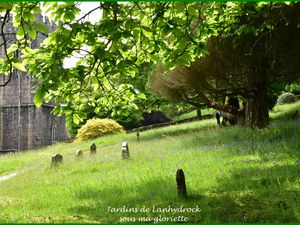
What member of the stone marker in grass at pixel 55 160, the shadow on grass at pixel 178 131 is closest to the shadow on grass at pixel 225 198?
the stone marker in grass at pixel 55 160

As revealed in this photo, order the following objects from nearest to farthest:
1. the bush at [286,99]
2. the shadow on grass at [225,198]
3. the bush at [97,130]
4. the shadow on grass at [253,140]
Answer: the shadow on grass at [225,198] → the shadow on grass at [253,140] → the bush at [97,130] → the bush at [286,99]

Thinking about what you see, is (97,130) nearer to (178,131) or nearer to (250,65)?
(178,131)

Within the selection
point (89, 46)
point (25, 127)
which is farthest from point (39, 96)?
point (25, 127)

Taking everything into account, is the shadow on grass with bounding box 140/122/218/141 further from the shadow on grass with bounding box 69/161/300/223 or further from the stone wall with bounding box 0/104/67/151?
the stone wall with bounding box 0/104/67/151

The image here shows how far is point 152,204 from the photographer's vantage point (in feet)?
27.1

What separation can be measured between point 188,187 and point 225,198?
1.43 meters

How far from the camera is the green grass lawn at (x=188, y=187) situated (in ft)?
24.1

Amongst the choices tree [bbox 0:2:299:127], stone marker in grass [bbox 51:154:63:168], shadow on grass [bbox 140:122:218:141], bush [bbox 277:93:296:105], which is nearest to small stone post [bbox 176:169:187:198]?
tree [bbox 0:2:299:127]

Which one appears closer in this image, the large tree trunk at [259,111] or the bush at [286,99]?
the large tree trunk at [259,111]

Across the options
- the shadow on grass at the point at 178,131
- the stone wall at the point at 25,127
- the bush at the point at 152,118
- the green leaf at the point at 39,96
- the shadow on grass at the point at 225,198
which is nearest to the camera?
the green leaf at the point at 39,96

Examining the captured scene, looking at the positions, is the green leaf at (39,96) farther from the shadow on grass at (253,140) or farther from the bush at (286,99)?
the bush at (286,99)

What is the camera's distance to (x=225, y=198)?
313 inches

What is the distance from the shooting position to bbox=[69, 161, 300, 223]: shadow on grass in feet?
22.7

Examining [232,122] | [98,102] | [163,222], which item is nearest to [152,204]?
[163,222]
